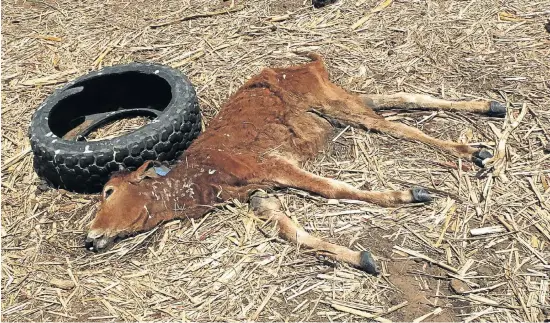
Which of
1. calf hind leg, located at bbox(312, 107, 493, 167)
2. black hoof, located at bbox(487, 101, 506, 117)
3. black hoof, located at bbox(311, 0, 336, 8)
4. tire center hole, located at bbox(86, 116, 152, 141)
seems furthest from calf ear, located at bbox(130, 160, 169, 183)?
black hoof, located at bbox(311, 0, 336, 8)

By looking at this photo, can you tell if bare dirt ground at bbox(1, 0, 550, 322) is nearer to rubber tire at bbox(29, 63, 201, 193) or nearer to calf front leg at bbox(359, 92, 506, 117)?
calf front leg at bbox(359, 92, 506, 117)

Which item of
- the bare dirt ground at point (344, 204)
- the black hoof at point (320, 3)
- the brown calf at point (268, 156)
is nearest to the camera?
the bare dirt ground at point (344, 204)

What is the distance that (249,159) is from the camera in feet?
15.8

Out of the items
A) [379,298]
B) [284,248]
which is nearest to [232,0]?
[284,248]

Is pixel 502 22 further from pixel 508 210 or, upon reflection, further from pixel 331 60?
pixel 508 210

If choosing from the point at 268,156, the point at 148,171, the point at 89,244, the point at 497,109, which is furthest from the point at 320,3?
the point at 89,244

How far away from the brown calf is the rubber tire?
0.56ft

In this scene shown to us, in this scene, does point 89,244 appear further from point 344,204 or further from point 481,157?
point 481,157

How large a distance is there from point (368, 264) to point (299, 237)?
572mm

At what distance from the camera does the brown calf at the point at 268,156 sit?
4.38 meters

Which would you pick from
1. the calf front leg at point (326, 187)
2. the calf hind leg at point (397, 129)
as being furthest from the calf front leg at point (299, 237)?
the calf hind leg at point (397, 129)

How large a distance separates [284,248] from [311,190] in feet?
1.99

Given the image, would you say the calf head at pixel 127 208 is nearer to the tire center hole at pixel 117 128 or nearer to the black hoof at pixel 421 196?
the tire center hole at pixel 117 128

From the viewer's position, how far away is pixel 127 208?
437cm
